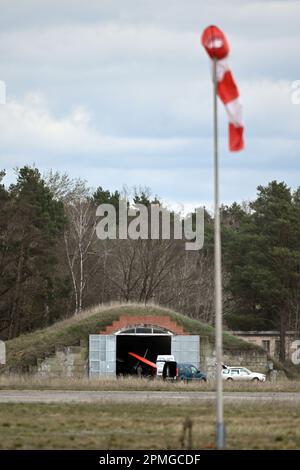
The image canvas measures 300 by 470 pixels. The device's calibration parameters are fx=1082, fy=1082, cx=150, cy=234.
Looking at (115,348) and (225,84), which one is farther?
(115,348)

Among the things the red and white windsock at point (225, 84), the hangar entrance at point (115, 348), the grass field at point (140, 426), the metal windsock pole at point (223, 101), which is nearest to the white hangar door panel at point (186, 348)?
the hangar entrance at point (115, 348)

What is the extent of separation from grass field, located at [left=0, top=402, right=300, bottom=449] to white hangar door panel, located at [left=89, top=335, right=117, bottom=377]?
29084mm

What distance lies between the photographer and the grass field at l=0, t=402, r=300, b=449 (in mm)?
22250

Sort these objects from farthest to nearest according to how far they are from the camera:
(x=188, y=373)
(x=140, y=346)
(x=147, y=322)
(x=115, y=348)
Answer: (x=140, y=346), (x=147, y=322), (x=115, y=348), (x=188, y=373)

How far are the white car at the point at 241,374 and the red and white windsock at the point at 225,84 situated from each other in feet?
138

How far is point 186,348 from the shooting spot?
63219 mm

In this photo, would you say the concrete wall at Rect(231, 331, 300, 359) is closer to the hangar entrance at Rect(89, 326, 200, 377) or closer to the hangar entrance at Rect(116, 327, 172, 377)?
the hangar entrance at Rect(116, 327, 172, 377)

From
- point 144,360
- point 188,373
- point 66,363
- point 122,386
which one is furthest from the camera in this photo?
point 144,360

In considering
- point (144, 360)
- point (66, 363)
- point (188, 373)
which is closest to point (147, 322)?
point (188, 373)

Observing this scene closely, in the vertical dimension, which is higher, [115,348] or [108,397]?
[115,348]

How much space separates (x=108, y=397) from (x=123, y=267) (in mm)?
54238

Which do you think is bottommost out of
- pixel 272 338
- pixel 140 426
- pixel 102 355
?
pixel 140 426

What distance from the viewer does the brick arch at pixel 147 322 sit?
208 ft

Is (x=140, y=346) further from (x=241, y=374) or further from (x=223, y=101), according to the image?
(x=223, y=101)
